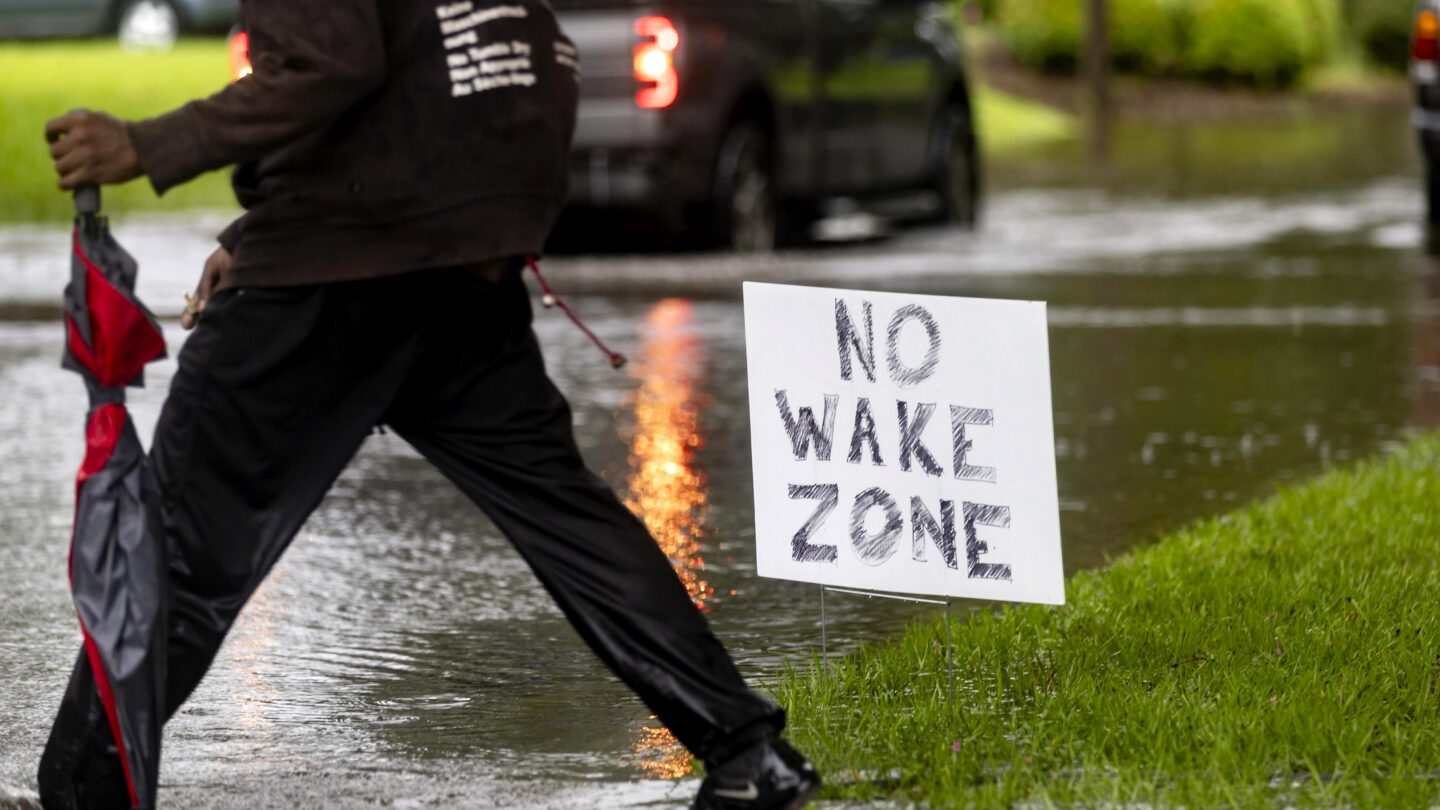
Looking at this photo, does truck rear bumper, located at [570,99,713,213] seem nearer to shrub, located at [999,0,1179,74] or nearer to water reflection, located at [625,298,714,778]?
water reflection, located at [625,298,714,778]

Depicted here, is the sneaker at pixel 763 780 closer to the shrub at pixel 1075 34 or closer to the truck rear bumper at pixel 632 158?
the truck rear bumper at pixel 632 158

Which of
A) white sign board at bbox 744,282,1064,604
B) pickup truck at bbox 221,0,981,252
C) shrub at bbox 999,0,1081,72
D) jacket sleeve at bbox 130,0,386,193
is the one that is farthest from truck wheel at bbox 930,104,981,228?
shrub at bbox 999,0,1081,72

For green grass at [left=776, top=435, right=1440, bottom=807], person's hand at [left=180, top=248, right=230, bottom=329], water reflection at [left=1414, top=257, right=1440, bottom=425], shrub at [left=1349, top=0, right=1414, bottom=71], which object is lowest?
shrub at [left=1349, top=0, right=1414, bottom=71]

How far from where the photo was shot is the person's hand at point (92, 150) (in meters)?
3.62

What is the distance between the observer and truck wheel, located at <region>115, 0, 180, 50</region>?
87.0ft

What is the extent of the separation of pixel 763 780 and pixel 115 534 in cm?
102

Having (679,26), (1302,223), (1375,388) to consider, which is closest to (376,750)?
(1375,388)

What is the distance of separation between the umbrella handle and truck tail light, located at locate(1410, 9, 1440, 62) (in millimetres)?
12041

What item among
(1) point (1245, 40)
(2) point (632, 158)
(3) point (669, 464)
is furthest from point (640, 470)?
(1) point (1245, 40)

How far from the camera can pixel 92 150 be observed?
3621mm

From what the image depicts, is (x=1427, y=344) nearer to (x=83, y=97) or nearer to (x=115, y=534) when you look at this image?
(x=115, y=534)

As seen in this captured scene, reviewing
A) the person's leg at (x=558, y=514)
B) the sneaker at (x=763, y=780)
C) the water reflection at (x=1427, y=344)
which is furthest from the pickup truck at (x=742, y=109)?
the sneaker at (x=763, y=780)

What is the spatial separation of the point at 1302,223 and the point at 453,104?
1311 cm

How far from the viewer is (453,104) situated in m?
3.71
